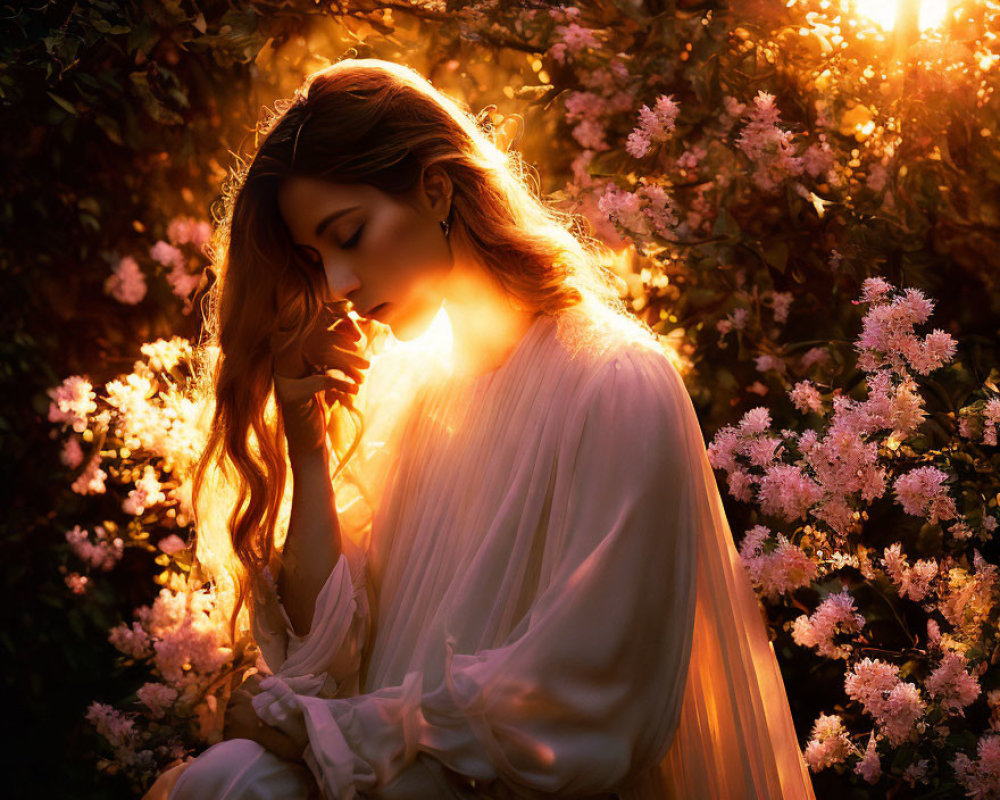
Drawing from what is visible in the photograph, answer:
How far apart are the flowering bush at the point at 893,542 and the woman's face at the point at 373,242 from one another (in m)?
0.88

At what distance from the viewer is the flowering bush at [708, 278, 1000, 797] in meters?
2.06

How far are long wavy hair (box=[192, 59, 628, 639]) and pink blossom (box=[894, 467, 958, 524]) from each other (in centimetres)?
73

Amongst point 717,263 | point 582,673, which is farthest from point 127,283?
point 582,673

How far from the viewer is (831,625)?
2.16 m

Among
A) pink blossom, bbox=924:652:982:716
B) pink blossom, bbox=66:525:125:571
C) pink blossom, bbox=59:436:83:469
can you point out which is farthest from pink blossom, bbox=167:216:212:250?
pink blossom, bbox=924:652:982:716

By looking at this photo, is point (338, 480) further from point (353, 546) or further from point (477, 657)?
point (477, 657)

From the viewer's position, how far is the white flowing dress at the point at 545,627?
1.47 meters

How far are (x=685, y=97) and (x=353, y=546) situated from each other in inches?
58.1

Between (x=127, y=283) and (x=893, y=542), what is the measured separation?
223 centimetres

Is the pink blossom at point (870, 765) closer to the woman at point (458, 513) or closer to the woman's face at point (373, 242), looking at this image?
the woman at point (458, 513)

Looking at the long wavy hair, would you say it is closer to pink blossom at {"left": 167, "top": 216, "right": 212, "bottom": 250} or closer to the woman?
the woman

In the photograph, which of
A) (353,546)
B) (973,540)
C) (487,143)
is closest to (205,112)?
(487,143)

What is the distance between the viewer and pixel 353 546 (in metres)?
1.96

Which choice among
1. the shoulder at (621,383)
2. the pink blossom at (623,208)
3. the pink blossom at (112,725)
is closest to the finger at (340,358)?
the shoulder at (621,383)
